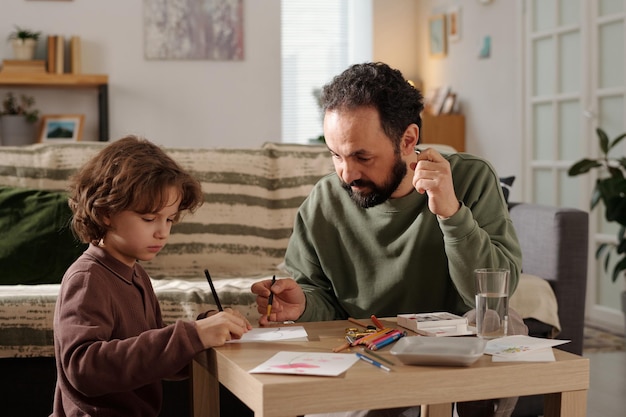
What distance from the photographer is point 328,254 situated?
80.1 inches

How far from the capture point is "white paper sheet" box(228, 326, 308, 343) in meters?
1.54

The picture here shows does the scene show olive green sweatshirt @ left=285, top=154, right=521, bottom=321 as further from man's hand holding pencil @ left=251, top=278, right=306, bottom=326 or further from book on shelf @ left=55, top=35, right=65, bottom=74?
book on shelf @ left=55, top=35, right=65, bottom=74

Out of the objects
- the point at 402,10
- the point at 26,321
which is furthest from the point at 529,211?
the point at 402,10

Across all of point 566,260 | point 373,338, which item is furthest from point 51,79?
point 373,338

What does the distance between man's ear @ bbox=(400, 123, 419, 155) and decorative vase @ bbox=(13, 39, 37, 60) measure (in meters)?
3.81

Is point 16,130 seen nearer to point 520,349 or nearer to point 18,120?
point 18,120

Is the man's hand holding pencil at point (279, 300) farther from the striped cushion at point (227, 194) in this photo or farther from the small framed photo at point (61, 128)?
the small framed photo at point (61, 128)

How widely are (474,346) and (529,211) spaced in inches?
72.9

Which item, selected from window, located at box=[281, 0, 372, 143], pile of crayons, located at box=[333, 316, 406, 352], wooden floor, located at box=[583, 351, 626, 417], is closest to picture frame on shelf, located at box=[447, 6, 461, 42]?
window, located at box=[281, 0, 372, 143]

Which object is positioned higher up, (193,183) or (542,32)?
(542,32)

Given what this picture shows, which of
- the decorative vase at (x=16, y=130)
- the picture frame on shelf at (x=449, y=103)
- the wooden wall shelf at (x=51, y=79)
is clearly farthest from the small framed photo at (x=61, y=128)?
the picture frame on shelf at (x=449, y=103)

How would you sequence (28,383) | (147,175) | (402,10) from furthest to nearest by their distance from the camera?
(402,10) < (28,383) < (147,175)

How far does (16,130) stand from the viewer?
5320 millimetres

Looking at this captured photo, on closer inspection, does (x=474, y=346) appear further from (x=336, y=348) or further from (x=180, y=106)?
(x=180, y=106)
